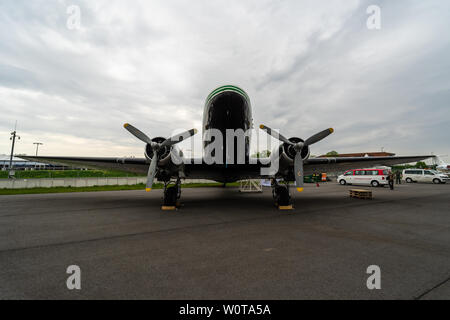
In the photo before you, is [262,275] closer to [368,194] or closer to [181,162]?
[181,162]

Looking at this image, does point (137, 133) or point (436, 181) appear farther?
point (436, 181)

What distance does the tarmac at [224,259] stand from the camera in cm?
256

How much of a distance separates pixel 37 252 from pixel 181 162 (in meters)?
5.60

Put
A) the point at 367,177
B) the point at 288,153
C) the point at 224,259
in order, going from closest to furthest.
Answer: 1. the point at 224,259
2. the point at 288,153
3. the point at 367,177

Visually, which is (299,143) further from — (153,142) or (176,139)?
(153,142)

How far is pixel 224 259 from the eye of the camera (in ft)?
11.8

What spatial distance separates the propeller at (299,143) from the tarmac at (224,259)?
2.03m

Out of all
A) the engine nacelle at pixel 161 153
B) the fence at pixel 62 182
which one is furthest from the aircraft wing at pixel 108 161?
the fence at pixel 62 182

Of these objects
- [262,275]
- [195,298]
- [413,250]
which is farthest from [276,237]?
[195,298]

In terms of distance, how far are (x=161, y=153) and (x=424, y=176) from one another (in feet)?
136

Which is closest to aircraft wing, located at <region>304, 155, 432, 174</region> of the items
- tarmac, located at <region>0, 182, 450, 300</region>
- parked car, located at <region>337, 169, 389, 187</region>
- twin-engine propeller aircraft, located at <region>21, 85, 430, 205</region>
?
twin-engine propeller aircraft, located at <region>21, 85, 430, 205</region>

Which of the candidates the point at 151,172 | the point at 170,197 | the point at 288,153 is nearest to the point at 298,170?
the point at 288,153

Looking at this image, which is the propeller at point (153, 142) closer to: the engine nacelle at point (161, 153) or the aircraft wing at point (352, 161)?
the engine nacelle at point (161, 153)
